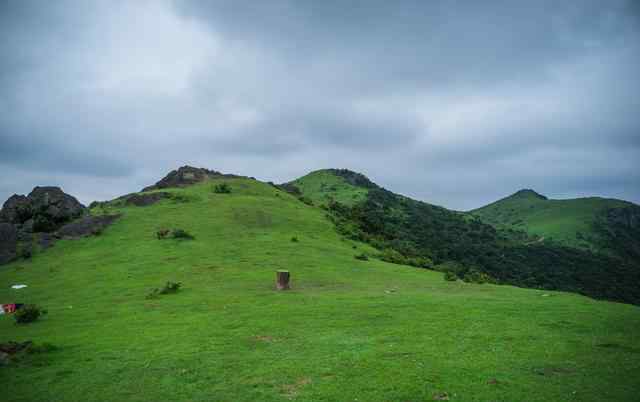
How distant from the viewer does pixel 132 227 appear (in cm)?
5141

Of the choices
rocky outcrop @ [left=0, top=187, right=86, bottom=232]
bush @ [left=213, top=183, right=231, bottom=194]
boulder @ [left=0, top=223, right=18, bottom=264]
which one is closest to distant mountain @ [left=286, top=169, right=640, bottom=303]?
bush @ [left=213, top=183, right=231, bottom=194]

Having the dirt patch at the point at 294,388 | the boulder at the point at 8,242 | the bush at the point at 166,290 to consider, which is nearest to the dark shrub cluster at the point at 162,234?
the boulder at the point at 8,242

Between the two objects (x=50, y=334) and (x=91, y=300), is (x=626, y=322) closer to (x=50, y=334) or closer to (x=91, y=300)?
(x=50, y=334)

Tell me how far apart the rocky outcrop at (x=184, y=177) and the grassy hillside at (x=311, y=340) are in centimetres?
5448

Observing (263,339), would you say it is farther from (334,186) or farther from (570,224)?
(570,224)

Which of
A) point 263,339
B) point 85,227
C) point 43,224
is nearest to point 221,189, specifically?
point 85,227

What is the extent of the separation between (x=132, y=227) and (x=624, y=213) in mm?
220221

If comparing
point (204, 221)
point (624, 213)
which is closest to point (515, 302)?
point (204, 221)

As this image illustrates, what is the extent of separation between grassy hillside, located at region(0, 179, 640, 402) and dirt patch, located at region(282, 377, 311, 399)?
58 millimetres

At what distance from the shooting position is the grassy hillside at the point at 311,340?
36.9 feet

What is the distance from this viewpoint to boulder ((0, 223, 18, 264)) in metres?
42.5

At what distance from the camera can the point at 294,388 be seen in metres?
11.3

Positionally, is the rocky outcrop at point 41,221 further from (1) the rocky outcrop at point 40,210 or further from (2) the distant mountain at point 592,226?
(2) the distant mountain at point 592,226

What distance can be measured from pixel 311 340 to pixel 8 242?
46.5 meters
